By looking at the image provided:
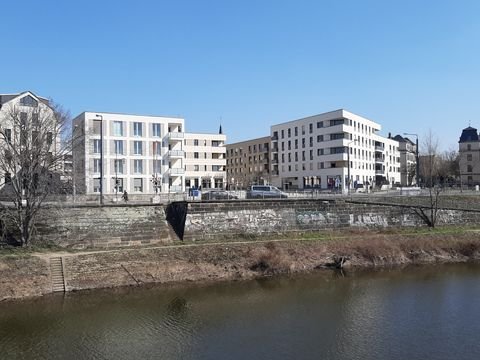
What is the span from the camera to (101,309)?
26.9m

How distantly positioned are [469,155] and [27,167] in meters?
113

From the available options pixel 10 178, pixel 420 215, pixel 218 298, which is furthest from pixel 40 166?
pixel 420 215

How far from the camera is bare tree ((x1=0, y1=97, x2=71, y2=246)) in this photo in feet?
110

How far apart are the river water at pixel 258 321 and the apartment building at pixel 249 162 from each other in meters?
73.5

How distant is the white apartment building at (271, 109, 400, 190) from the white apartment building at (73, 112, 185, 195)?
88.8 feet

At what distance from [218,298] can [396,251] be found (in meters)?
18.5

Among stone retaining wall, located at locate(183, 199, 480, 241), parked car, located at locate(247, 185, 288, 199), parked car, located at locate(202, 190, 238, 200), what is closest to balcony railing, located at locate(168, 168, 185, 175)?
parked car, located at locate(247, 185, 288, 199)

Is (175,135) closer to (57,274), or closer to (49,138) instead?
(49,138)

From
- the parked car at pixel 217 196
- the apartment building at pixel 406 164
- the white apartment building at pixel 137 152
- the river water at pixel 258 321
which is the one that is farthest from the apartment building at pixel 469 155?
the river water at pixel 258 321

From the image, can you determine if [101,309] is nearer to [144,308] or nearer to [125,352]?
[144,308]

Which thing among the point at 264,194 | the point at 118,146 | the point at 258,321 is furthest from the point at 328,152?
the point at 258,321

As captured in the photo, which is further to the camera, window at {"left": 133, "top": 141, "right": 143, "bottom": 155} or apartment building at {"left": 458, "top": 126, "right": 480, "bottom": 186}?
apartment building at {"left": 458, "top": 126, "right": 480, "bottom": 186}

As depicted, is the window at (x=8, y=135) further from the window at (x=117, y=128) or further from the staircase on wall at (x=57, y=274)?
the window at (x=117, y=128)

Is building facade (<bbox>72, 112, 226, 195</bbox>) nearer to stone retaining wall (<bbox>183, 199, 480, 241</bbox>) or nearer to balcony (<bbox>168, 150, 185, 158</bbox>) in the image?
balcony (<bbox>168, 150, 185, 158</bbox>)
